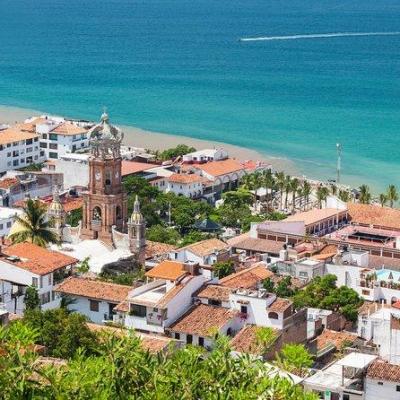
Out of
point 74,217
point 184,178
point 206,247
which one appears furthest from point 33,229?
point 184,178

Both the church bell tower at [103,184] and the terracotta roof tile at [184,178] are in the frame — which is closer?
the church bell tower at [103,184]

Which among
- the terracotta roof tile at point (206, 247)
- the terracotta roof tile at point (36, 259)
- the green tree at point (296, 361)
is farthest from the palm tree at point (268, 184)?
the green tree at point (296, 361)

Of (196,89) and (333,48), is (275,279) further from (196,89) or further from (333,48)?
(333,48)

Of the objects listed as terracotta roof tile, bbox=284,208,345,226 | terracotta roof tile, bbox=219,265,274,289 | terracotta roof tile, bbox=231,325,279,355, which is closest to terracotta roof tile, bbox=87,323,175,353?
terracotta roof tile, bbox=231,325,279,355

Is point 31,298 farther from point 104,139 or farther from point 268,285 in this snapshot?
point 104,139

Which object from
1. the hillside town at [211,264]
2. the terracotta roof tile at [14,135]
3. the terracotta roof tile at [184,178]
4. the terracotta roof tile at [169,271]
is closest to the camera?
the hillside town at [211,264]

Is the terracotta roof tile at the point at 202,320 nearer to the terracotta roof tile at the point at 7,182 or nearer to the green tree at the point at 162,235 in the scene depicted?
the green tree at the point at 162,235

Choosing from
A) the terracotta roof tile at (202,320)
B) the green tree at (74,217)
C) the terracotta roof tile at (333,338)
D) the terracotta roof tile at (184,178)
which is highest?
the terracotta roof tile at (202,320)
